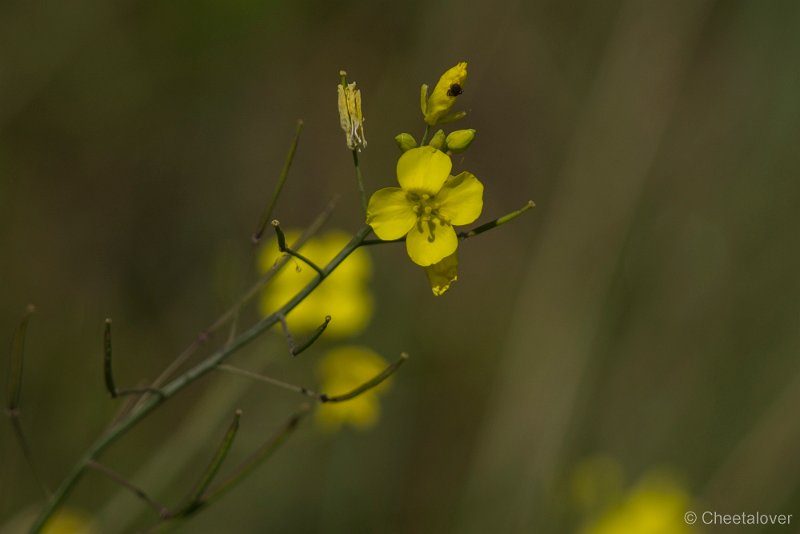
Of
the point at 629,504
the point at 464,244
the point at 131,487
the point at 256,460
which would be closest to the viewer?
the point at 131,487

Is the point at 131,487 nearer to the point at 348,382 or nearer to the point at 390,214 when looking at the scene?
the point at 390,214

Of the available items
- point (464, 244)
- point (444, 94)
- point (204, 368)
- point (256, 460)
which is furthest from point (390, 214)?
point (464, 244)

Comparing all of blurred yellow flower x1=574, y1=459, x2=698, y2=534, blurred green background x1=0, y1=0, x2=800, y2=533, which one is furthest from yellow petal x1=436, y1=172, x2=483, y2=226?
blurred yellow flower x1=574, y1=459, x2=698, y2=534

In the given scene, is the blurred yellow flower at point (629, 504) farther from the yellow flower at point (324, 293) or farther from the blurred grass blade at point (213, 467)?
the blurred grass blade at point (213, 467)

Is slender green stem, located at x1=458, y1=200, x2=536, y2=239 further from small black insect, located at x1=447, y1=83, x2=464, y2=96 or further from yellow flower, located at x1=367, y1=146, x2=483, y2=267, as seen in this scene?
small black insect, located at x1=447, y1=83, x2=464, y2=96

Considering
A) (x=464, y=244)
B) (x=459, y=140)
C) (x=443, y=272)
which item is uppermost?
(x=464, y=244)

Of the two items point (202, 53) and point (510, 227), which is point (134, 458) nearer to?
point (202, 53)

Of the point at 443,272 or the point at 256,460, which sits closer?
the point at 443,272

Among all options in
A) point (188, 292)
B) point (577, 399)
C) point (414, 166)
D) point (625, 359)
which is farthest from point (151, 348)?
point (414, 166)
